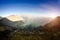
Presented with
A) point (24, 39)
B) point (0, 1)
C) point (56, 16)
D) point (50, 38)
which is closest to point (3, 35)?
point (24, 39)

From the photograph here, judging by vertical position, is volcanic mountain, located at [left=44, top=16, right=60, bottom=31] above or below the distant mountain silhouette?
below

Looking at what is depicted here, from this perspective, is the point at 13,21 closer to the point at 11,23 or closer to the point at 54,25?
the point at 11,23

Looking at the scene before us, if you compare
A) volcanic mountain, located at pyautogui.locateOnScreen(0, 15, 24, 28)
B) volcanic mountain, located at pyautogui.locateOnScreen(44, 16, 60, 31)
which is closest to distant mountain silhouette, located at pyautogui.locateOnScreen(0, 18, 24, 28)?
volcanic mountain, located at pyautogui.locateOnScreen(0, 15, 24, 28)

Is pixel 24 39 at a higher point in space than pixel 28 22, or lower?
lower

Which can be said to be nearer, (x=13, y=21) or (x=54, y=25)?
(x=54, y=25)

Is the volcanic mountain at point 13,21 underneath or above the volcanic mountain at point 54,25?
above

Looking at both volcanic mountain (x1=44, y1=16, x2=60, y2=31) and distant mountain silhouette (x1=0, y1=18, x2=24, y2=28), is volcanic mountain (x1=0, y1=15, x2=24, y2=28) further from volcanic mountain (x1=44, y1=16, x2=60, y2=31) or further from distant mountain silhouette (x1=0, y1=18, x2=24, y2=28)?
volcanic mountain (x1=44, y1=16, x2=60, y2=31)

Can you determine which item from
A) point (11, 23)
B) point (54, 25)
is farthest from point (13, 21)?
point (54, 25)

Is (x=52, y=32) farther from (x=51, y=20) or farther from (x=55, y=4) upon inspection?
(x=55, y=4)

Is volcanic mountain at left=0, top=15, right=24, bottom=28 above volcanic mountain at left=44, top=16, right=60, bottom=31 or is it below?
above

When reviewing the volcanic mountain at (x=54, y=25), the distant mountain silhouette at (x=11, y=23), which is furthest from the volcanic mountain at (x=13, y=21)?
the volcanic mountain at (x=54, y=25)

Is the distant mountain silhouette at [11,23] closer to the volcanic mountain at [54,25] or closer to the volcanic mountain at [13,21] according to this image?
the volcanic mountain at [13,21]
